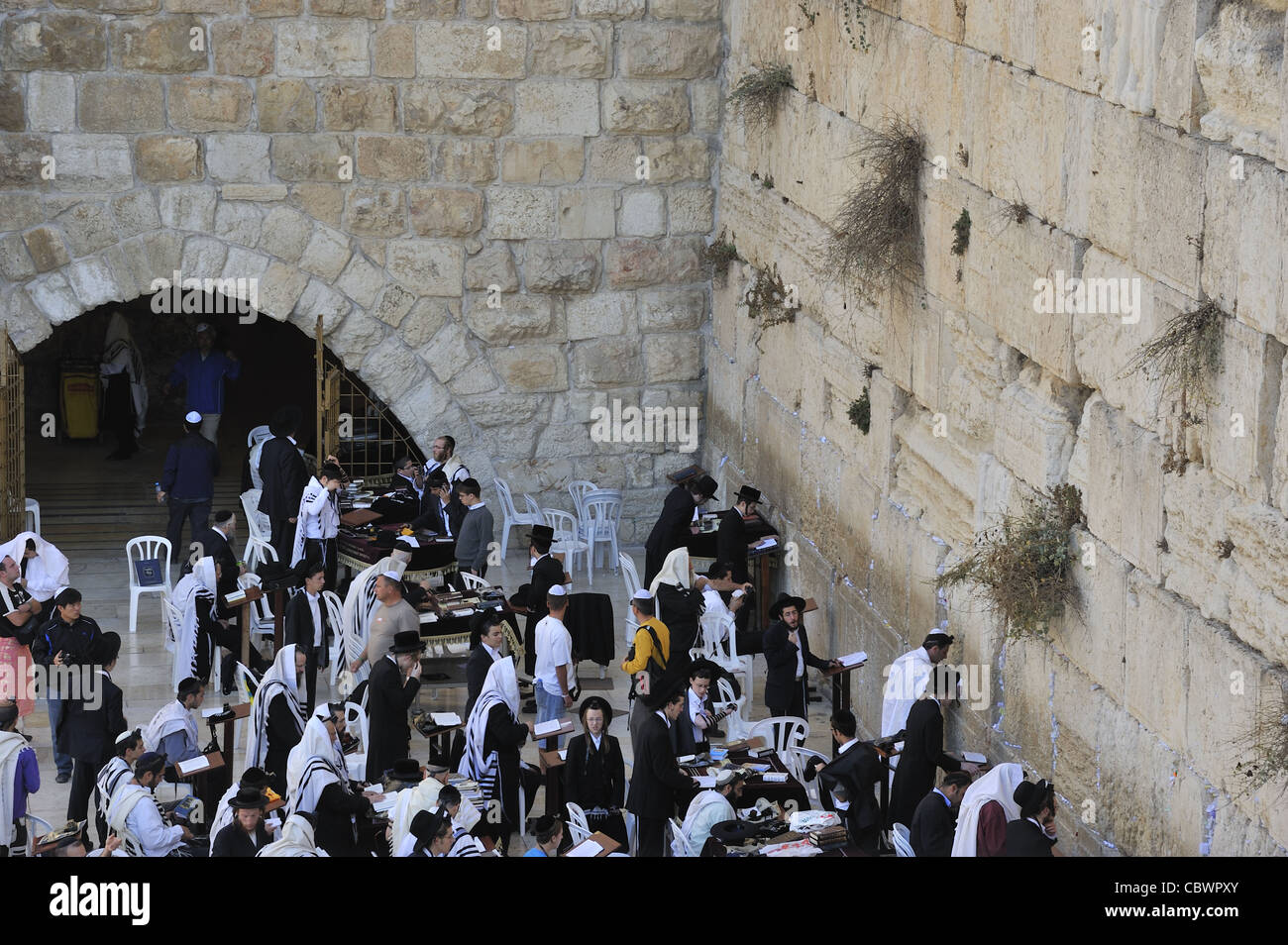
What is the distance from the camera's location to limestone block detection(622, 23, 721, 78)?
12.3 metres

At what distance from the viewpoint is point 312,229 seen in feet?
40.0

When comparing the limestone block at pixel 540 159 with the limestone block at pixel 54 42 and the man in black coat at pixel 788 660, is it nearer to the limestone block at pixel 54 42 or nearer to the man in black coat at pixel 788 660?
the limestone block at pixel 54 42

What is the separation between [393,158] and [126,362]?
4497 mm

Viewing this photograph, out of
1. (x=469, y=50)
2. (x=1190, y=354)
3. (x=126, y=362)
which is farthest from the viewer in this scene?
(x=126, y=362)

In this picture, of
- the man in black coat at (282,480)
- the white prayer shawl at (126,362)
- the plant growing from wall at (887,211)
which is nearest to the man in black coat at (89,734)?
the man in black coat at (282,480)

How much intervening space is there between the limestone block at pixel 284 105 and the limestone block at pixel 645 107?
2160 mm

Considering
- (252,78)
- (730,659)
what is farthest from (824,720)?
(252,78)

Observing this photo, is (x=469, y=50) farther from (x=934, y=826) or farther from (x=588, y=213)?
(x=934, y=826)

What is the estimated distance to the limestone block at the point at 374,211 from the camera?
40.1 ft

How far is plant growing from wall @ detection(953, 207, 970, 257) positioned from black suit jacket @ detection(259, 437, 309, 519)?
219 inches

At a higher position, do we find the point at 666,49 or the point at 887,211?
the point at 666,49

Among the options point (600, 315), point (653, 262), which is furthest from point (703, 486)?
point (653, 262)

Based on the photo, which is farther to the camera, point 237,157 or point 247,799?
point 237,157

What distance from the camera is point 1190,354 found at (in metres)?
A: 5.77
